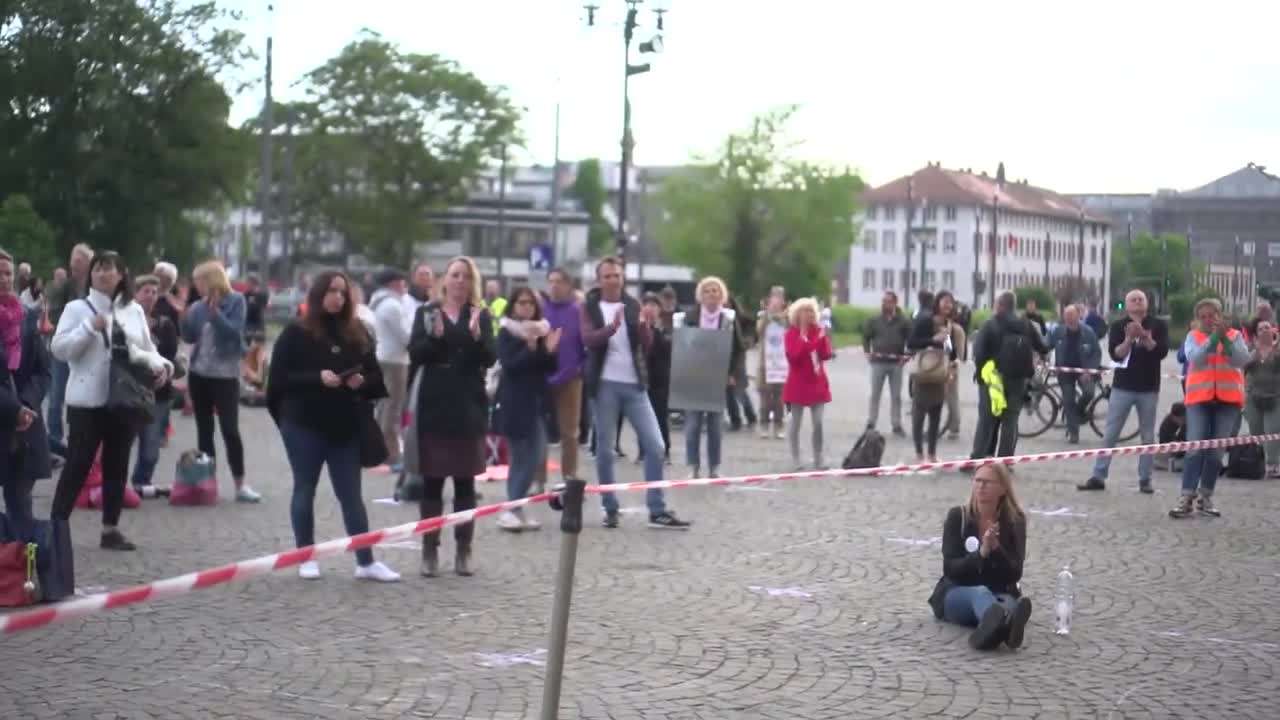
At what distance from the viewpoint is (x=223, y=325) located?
13305 mm

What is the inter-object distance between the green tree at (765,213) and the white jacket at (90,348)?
85150 millimetres

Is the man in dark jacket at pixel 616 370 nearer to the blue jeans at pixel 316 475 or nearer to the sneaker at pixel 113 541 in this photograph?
the blue jeans at pixel 316 475

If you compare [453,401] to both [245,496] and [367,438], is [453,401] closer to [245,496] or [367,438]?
[367,438]

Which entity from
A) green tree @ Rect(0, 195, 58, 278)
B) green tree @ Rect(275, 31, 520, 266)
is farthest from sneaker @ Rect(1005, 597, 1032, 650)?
green tree @ Rect(275, 31, 520, 266)

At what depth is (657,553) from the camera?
11.2 metres

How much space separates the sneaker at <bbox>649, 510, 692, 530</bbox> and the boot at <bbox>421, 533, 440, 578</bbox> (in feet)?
8.81

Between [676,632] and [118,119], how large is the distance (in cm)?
4260

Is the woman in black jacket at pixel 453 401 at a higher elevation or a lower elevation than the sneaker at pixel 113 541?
higher

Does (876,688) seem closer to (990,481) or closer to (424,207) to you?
(990,481)

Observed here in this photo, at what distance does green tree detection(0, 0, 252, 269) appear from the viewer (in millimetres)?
45125

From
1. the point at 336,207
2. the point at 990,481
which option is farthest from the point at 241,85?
the point at 990,481

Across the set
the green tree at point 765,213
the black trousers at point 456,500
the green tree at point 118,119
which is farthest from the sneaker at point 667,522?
the green tree at point 765,213

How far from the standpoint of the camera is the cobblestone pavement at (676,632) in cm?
715

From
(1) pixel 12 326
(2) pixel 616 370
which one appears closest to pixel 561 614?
(1) pixel 12 326
